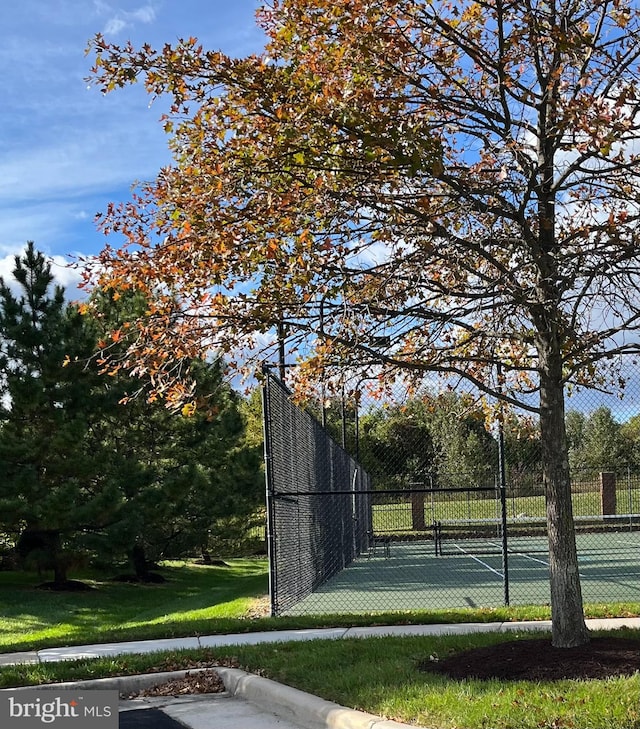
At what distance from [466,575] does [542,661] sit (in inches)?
426

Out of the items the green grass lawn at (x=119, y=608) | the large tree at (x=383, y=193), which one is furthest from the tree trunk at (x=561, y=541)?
the green grass lawn at (x=119, y=608)

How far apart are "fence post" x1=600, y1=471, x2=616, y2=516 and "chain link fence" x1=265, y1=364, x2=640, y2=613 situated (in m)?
0.04

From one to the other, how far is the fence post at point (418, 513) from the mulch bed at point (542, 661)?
1565 cm

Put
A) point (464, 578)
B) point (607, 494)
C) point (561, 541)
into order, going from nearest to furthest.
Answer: point (561, 541) < point (464, 578) < point (607, 494)

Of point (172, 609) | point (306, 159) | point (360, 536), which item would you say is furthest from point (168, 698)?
point (360, 536)

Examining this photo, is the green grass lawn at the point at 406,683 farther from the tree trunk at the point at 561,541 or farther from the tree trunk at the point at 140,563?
the tree trunk at the point at 140,563

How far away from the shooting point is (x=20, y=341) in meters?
19.2

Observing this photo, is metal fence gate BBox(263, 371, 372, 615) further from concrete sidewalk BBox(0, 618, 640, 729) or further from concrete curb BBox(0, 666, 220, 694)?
concrete curb BBox(0, 666, 220, 694)

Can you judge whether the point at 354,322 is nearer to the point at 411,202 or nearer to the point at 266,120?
the point at 411,202

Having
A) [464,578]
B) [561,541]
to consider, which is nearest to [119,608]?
[464,578]

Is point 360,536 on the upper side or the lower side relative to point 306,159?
lower

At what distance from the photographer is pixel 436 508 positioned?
84.6 feet

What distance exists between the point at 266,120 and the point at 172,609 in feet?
38.0

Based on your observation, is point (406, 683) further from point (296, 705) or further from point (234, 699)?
point (234, 699)
